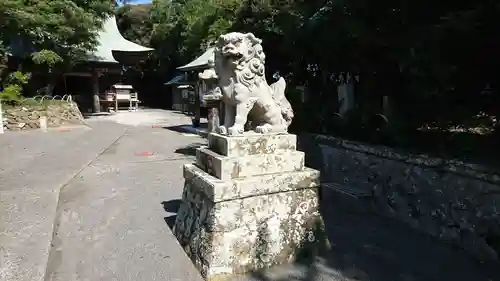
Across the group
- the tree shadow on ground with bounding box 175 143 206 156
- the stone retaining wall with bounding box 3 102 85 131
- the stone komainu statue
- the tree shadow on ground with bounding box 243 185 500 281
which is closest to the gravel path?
the tree shadow on ground with bounding box 243 185 500 281

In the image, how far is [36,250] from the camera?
3.23 metres

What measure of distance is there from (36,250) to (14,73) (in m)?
13.7

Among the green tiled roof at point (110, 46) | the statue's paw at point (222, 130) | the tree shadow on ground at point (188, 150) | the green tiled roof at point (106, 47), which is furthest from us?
the green tiled roof at point (110, 46)

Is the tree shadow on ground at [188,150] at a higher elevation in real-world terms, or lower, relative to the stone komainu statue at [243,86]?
lower

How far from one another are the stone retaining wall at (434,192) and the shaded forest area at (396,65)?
238 mm

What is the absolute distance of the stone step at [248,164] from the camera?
3.04 meters

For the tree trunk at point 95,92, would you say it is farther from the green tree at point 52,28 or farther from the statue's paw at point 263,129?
the statue's paw at point 263,129

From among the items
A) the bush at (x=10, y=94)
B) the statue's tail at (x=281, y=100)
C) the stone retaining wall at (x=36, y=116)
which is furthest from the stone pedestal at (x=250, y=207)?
the bush at (x=10, y=94)

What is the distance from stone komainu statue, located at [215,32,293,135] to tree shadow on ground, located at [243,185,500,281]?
3.93 feet

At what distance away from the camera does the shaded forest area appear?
3.51m

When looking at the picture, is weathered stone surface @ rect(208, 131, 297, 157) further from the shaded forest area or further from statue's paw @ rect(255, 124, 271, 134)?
the shaded forest area

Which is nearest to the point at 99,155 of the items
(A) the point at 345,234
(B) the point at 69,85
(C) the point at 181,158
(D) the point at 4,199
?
(C) the point at 181,158

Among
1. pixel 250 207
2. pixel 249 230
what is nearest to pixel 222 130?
pixel 250 207

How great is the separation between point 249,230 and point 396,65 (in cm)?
294
